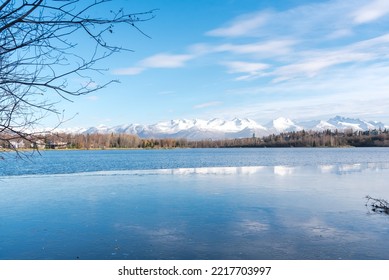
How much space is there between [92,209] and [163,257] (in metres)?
5.73

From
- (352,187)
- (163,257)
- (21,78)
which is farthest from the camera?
(352,187)

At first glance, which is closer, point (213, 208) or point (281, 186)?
point (213, 208)

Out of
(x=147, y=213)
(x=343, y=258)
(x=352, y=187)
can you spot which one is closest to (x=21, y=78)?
(x=343, y=258)

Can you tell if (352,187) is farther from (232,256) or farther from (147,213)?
(232,256)

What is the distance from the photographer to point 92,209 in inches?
466

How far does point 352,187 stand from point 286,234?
9.64 meters

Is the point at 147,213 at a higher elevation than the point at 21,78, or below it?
below

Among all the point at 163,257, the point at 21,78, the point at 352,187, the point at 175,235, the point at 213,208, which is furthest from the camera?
the point at 352,187
